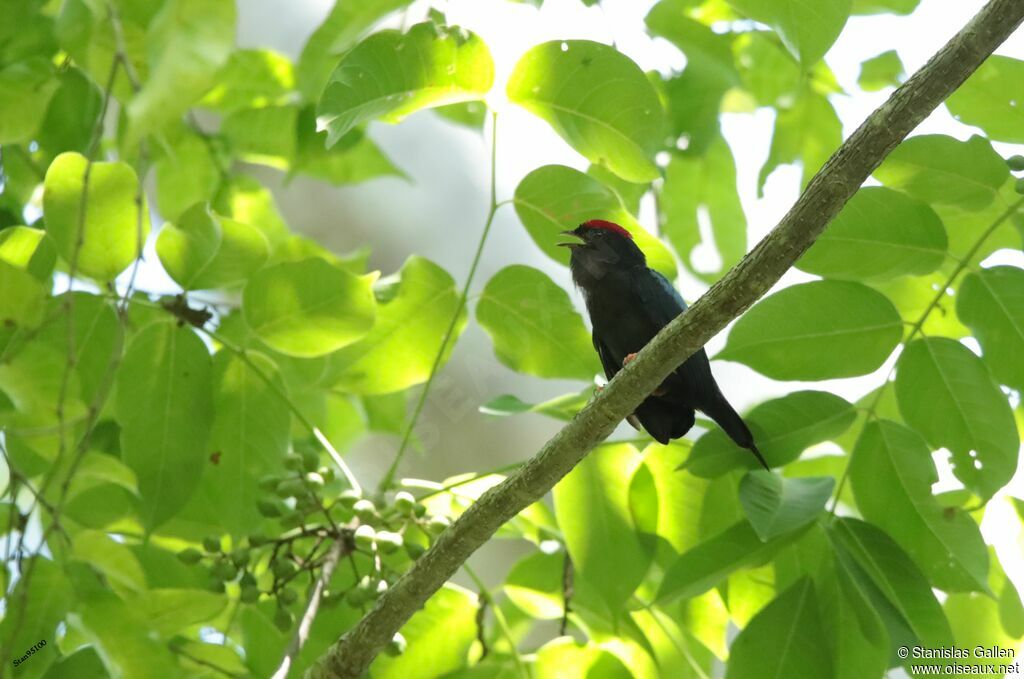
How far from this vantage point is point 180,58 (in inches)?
41.6

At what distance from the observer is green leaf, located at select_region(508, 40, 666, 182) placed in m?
2.44

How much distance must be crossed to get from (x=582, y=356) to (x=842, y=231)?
2.54ft

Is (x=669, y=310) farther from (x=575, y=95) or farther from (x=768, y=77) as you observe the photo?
(x=768, y=77)

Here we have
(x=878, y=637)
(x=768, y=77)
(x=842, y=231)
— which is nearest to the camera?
(x=878, y=637)

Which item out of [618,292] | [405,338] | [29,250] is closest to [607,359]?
[618,292]

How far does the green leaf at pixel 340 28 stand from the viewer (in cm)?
299

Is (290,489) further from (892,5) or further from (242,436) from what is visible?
(892,5)

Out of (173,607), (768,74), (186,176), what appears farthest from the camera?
(768,74)

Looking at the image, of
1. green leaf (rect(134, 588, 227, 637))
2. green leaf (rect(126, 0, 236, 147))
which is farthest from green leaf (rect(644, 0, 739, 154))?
green leaf (rect(126, 0, 236, 147))

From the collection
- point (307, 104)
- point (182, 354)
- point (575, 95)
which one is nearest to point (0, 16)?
point (307, 104)

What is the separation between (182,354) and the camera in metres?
2.61

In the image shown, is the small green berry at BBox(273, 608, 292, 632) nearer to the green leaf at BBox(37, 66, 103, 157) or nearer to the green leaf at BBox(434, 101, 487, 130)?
the green leaf at BBox(37, 66, 103, 157)

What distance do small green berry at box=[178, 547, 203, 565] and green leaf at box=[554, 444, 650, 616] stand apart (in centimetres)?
97

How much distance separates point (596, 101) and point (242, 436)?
1311 mm
